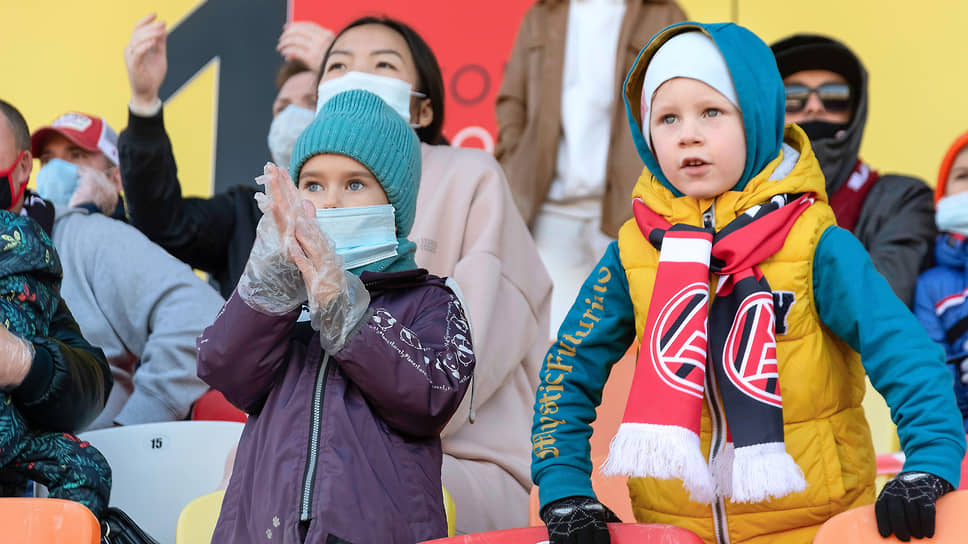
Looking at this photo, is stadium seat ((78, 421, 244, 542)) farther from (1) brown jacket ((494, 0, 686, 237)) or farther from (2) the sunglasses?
(2) the sunglasses

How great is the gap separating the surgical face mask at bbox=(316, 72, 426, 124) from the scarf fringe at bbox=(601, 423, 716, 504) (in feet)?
5.19

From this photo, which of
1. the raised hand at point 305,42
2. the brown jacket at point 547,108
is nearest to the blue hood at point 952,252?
the brown jacket at point 547,108

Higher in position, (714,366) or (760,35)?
(760,35)

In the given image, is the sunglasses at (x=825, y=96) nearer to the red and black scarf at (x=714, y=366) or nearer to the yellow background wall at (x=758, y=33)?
the yellow background wall at (x=758, y=33)

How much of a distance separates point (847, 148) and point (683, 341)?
2209 mm

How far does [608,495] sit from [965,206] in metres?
1.88

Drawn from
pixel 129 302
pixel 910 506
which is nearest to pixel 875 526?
pixel 910 506

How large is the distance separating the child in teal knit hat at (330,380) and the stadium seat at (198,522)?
14.2 inches

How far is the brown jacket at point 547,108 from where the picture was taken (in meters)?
4.25

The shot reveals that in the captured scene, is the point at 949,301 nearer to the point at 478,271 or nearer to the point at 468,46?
the point at 478,271

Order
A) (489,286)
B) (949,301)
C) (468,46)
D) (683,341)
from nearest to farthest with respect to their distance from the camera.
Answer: (683,341)
(489,286)
(949,301)
(468,46)

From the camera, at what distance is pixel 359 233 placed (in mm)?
2250

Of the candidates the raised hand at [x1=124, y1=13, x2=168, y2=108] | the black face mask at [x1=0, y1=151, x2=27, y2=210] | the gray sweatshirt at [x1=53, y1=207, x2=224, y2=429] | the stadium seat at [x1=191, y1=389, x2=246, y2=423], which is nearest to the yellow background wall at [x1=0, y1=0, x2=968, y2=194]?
the raised hand at [x1=124, y1=13, x2=168, y2=108]

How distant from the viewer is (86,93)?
5.98 m
